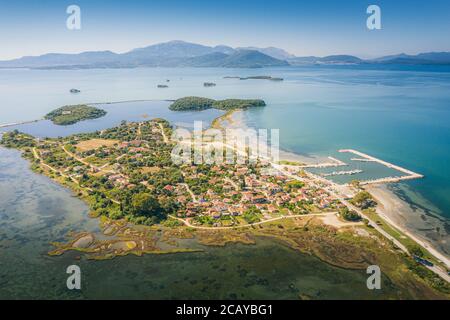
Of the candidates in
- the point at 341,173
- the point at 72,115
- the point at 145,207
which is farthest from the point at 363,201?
the point at 72,115

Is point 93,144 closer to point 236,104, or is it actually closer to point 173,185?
point 173,185

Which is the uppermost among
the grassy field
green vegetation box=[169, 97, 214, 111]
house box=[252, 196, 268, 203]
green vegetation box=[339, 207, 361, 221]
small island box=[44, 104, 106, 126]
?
green vegetation box=[169, 97, 214, 111]

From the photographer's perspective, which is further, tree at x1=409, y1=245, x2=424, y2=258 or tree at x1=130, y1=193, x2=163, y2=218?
tree at x1=130, y1=193, x2=163, y2=218

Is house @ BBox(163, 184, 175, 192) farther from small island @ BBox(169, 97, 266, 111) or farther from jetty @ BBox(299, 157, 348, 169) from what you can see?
small island @ BBox(169, 97, 266, 111)

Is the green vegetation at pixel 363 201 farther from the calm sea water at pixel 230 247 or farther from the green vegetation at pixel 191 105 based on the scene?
the green vegetation at pixel 191 105

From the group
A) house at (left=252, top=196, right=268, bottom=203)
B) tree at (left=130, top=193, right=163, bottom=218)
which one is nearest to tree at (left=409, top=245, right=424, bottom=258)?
house at (left=252, top=196, right=268, bottom=203)

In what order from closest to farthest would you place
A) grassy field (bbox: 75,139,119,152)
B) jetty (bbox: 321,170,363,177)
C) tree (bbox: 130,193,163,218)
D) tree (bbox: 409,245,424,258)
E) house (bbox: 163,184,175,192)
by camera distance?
tree (bbox: 409,245,424,258) → tree (bbox: 130,193,163,218) → house (bbox: 163,184,175,192) → jetty (bbox: 321,170,363,177) → grassy field (bbox: 75,139,119,152)

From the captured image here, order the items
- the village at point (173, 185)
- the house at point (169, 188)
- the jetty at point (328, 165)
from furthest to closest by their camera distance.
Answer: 1. the jetty at point (328, 165)
2. the house at point (169, 188)
3. the village at point (173, 185)

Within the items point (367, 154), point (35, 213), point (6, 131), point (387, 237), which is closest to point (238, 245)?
point (387, 237)

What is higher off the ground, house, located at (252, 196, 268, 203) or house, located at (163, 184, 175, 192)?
house, located at (163, 184, 175, 192)

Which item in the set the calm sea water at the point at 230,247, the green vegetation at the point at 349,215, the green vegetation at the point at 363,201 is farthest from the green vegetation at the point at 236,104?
the green vegetation at the point at 349,215
